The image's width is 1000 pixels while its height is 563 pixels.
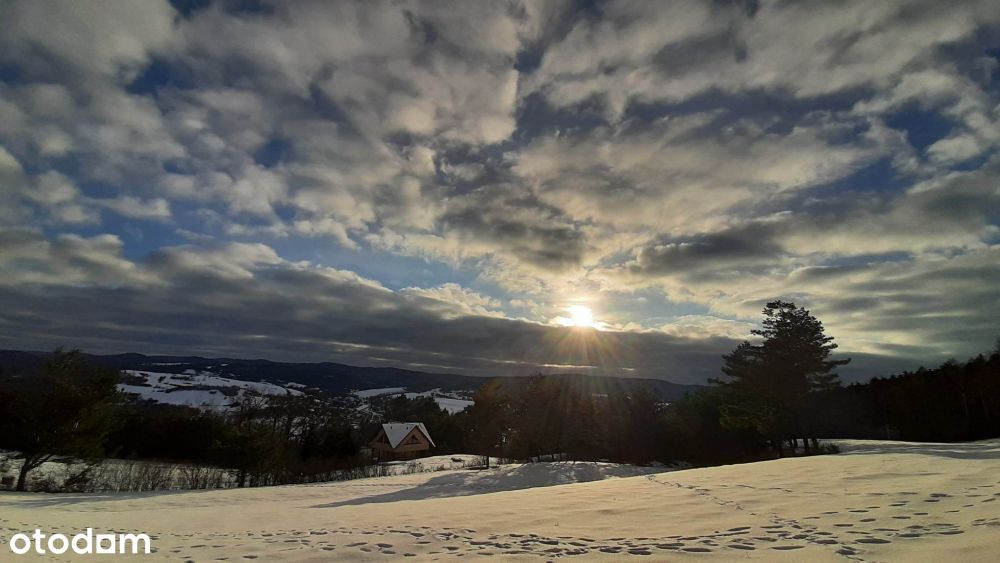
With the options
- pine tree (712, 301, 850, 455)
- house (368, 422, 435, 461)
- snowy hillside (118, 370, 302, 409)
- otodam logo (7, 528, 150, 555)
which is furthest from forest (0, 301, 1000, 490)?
snowy hillside (118, 370, 302, 409)

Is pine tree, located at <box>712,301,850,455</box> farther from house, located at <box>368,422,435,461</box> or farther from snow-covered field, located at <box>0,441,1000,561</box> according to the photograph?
house, located at <box>368,422,435,461</box>

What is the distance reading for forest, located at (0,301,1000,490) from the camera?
84.0ft

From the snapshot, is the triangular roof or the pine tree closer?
the pine tree

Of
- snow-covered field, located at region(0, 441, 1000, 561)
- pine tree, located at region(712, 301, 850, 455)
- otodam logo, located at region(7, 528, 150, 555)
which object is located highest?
A: pine tree, located at region(712, 301, 850, 455)

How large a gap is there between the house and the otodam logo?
54976 millimetres

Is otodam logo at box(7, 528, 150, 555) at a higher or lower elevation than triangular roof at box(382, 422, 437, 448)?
higher

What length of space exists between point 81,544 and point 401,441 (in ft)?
191

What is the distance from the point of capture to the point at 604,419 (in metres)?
46.8

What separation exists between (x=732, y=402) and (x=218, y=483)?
36634mm

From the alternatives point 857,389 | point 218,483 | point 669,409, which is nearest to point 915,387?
point 857,389

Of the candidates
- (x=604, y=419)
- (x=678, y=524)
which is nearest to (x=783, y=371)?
(x=604, y=419)

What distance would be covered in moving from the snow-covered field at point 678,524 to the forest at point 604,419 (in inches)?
630

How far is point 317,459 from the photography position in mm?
42562

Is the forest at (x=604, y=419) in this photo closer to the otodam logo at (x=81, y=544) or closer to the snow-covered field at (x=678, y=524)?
the snow-covered field at (x=678, y=524)
